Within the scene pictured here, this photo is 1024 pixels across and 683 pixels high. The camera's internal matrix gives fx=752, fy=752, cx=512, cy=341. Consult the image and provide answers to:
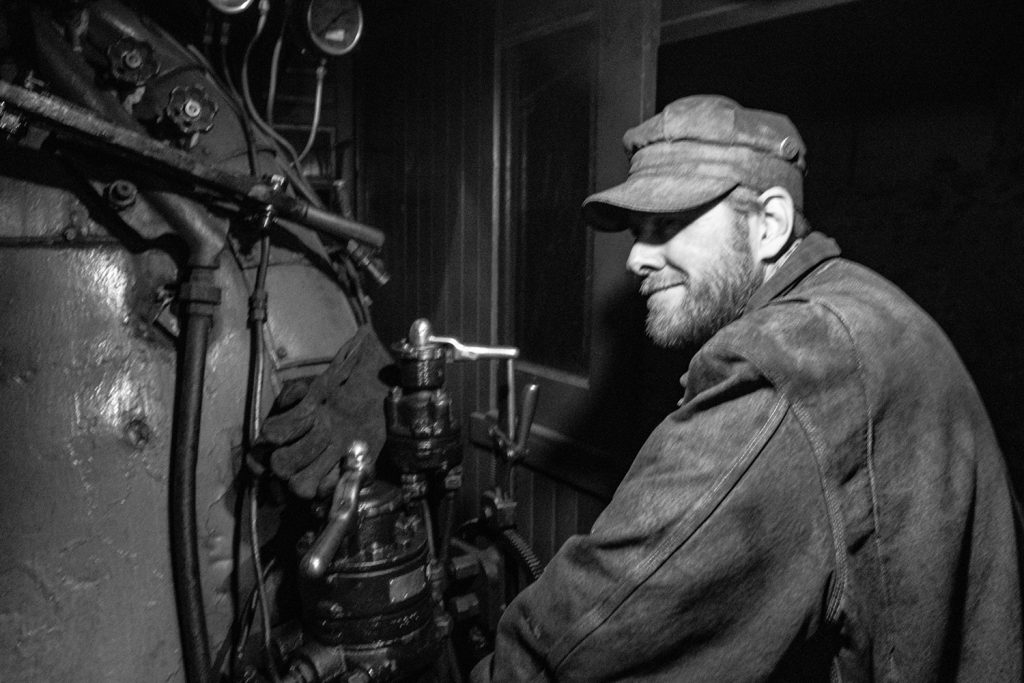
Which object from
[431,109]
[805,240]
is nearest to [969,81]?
[805,240]

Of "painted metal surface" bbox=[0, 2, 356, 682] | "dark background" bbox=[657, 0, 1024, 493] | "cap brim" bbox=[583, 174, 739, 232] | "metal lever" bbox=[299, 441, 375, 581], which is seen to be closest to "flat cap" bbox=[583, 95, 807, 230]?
"cap brim" bbox=[583, 174, 739, 232]

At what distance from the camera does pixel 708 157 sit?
1.21 meters

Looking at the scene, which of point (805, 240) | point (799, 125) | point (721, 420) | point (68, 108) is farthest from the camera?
point (799, 125)

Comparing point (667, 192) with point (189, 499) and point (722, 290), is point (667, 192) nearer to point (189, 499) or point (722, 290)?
point (722, 290)

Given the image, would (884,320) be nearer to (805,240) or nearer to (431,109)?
(805,240)

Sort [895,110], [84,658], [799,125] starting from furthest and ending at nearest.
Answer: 1. [799,125]
2. [895,110]
3. [84,658]

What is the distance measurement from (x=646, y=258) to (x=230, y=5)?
4.72 ft

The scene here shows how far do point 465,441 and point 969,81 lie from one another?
6.48 feet

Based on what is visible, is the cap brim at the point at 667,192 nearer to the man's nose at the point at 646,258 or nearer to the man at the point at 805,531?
the man's nose at the point at 646,258

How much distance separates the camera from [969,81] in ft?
7.61

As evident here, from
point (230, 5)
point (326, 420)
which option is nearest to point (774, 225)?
point (326, 420)

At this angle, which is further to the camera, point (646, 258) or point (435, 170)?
point (435, 170)

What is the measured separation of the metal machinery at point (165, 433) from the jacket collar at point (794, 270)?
2.22 feet

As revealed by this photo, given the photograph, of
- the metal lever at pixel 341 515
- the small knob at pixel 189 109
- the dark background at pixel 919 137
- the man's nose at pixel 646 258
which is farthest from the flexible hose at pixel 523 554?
the small knob at pixel 189 109
